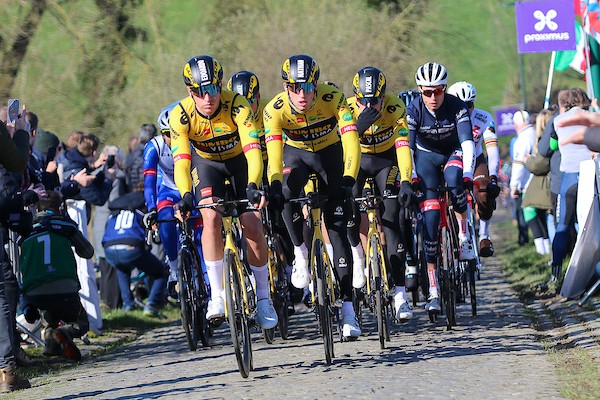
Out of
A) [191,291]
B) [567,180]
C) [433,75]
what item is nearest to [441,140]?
[433,75]

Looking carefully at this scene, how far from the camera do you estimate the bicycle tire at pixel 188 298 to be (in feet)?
35.5

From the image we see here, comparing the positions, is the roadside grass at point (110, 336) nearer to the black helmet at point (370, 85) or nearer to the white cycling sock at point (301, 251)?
the white cycling sock at point (301, 251)

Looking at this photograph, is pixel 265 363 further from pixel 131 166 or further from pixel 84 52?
Answer: pixel 84 52

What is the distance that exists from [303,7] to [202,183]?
24.0 m

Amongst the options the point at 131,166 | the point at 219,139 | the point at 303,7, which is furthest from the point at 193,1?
the point at 219,139

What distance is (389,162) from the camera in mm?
11781

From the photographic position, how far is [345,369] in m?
8.87

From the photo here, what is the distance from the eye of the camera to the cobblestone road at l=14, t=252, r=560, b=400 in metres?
7.81

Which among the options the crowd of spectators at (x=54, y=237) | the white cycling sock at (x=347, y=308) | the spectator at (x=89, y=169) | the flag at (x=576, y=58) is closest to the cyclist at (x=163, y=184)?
the crowd of spectators at (x=54, y=237)

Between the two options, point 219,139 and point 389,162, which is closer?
point 219,139

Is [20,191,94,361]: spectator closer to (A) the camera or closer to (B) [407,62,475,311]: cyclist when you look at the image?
(A) the camera

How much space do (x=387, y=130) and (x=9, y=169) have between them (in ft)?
14.3

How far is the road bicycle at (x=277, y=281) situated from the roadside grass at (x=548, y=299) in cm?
227

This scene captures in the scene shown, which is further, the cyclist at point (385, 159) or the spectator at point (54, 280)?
the cyclist at point (385, 159)
